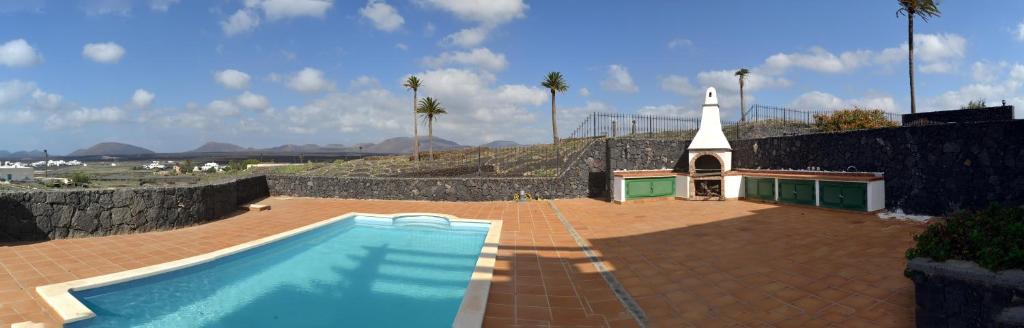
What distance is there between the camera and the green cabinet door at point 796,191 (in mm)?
11896

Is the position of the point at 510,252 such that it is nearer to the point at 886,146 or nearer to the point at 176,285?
the point at 176,285

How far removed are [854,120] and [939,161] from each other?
42.8ft

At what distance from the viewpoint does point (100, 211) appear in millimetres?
9336

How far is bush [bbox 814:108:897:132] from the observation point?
66.7ft

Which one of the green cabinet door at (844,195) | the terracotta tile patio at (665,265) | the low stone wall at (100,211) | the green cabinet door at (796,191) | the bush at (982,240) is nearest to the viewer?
the bush at (982,240)

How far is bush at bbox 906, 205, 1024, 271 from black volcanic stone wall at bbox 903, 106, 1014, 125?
46.5ft

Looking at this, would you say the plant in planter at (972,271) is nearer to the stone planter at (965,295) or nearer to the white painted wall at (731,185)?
the stone planter at (965,295)

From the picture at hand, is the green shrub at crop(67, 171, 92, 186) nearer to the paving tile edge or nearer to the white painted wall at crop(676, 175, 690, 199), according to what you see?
the paving tile edge

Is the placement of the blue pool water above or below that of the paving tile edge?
below

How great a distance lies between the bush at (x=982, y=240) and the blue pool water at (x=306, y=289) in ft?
16.9

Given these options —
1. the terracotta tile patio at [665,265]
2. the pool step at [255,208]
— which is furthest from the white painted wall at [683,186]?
the pool step at [255,208]

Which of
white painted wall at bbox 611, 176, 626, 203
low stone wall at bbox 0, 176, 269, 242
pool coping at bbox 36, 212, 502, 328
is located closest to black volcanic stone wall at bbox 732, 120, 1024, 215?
white painted wall at bbox 611, 176, 626, 203

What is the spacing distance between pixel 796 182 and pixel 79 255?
16.7 metres

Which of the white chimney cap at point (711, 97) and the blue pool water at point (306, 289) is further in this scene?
the white chimney cap at point (711, 97)
